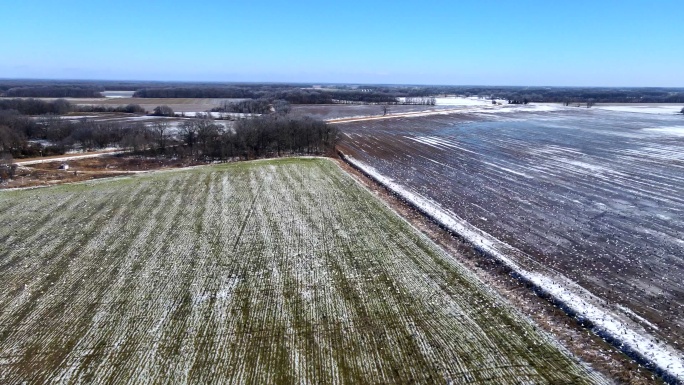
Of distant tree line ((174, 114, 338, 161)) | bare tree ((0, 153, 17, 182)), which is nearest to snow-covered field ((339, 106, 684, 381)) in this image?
distant tree line ((174, 114, 338, 161))

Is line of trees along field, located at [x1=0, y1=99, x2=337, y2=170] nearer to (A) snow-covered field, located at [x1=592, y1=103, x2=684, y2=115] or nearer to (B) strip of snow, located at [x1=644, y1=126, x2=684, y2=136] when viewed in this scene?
(B) strip of snow, located at [x1=644, y1=126, x2=684, y2=136]

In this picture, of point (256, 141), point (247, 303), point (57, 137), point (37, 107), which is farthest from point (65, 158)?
point (37, 107)

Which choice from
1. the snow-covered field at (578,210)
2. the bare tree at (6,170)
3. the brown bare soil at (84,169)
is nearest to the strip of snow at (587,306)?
the snow-covered field at (578,210)

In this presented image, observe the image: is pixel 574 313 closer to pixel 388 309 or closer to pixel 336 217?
pixel 388 309

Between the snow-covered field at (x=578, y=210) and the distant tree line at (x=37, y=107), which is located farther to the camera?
the distant tree line at (x=37, y=107)

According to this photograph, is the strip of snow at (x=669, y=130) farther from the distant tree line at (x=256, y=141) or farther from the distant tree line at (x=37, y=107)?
the distant tree line at (x=37, y=107)
